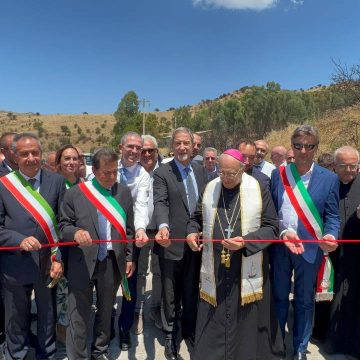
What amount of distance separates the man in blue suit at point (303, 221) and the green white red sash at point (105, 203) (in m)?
1.48

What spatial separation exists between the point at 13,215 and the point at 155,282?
2123mm

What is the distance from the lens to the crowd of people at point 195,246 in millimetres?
3004

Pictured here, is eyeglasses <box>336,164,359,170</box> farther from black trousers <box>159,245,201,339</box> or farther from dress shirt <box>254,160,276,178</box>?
dress shirt <box>254,160,276,178</box>

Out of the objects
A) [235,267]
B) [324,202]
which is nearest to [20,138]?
[235,267]

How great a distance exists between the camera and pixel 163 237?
10.5 feet

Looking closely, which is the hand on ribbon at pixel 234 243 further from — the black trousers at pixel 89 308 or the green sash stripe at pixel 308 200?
the black trousers at pixel 89 308

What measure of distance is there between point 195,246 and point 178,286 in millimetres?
836

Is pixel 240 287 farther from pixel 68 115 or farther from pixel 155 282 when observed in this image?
pixel 68 115

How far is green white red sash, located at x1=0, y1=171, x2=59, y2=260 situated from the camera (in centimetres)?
302

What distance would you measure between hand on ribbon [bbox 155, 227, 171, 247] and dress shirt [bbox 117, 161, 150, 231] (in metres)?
0.30

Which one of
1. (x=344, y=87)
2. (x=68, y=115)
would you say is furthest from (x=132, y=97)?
(x=68, y=115)

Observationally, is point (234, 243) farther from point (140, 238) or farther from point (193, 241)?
point (140, 238)

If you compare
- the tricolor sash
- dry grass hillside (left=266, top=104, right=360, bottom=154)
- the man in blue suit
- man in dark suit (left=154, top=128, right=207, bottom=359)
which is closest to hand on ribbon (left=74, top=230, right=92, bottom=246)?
man in dark suit (left=154, top=128, right=207, bottom=359)

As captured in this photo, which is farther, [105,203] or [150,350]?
[150,350]
